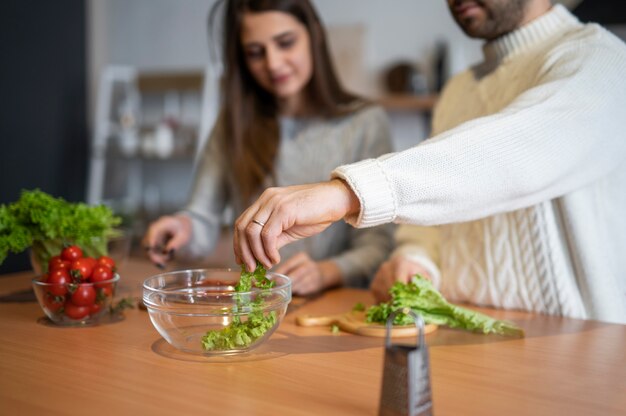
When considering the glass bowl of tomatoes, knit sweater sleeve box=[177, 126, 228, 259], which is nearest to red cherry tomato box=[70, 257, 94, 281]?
the glass bowl of tomatoes

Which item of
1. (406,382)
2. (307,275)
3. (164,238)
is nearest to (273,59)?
(164,238)

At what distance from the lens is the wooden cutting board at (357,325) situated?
131 cm

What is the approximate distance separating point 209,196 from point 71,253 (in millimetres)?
995

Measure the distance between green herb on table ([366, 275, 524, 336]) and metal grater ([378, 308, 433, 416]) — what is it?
0.47 metres

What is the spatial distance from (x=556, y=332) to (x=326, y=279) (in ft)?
2.10

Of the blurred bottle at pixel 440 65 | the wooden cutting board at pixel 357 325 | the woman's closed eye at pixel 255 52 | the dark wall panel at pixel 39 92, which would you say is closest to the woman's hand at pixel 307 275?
the wooden cutting board at pixel 357 325

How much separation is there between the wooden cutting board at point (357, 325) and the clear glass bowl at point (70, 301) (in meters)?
0.40

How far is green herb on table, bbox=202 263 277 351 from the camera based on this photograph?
3.76ft

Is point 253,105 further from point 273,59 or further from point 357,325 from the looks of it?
point 357,325

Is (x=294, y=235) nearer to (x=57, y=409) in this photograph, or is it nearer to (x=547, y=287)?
(x=57, y=409)

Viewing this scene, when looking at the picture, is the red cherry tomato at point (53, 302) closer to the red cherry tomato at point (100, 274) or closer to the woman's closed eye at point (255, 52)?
the red cherry tomato at point (100, 274)

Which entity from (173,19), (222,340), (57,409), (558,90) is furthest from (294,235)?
(173,19)

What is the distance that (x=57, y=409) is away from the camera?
0.92m

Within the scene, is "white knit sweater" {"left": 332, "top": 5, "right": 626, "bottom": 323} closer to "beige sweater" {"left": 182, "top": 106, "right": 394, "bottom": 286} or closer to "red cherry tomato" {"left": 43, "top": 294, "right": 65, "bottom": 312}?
"beige sweater" {"left": 182, "top": 106, "right": 394, "bottom": 286}
